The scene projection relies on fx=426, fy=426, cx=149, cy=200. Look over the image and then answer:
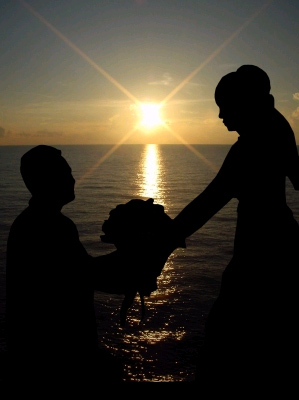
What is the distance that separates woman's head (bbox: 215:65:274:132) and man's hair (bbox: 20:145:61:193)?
1.24m

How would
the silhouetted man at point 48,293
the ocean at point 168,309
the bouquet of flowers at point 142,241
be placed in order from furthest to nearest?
the ocean at point 168,309
the bouquet of flowers at point 142,241
the silhouetted man at point 48,293

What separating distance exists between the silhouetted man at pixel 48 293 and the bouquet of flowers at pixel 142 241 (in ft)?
1.39

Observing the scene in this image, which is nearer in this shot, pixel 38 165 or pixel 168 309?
pixel 38 165

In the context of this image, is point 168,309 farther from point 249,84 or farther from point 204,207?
point 249,84

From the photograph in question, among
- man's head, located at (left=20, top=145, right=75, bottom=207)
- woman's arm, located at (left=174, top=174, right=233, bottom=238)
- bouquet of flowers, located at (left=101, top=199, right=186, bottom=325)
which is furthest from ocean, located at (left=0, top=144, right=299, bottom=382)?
man's head, located at (left=20, top=145, right=75, bottom=207)

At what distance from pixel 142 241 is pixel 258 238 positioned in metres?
0.81

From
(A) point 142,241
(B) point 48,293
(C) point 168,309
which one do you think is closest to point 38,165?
(B) point 48,293

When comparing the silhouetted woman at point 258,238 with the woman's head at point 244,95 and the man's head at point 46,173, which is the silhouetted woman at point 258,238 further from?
the man's head at point 46,173

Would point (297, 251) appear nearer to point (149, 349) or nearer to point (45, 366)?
point (45, 366)

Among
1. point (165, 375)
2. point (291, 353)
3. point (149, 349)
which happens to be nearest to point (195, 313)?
point (149, 349)

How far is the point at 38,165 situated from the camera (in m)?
2.64

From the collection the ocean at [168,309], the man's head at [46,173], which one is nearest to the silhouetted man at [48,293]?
the man's head at [46,173]

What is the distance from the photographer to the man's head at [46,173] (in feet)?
8.67

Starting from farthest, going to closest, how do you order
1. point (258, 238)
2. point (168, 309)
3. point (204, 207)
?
point (168, 309) → point (204, 207) → point (258, 238)
